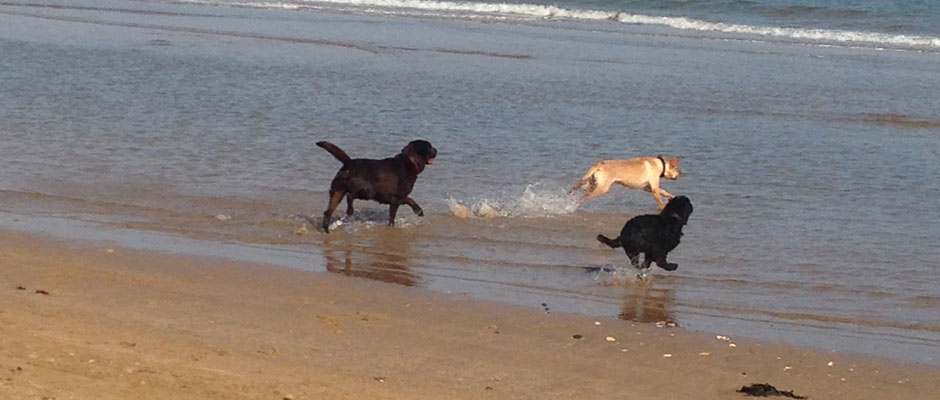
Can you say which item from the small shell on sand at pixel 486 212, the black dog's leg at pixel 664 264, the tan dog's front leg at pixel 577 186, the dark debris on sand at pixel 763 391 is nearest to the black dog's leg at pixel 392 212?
the small shell on sand at pixel 486 212

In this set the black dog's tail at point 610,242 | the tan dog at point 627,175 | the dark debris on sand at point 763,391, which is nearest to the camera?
the dark debris on sand at point 763,391

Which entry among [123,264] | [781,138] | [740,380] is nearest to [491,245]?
[123,264]

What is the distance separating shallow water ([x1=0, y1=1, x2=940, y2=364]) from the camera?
27.6 feet

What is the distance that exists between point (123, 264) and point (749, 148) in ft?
24.6

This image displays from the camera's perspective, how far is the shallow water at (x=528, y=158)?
8.40 meters

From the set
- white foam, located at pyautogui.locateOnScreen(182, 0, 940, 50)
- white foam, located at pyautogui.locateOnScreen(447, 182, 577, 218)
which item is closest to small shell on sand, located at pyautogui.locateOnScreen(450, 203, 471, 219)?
white foam, located at pyautogui.locateOnScreen(447, 182, 577, 218)

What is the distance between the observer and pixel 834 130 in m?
15.1

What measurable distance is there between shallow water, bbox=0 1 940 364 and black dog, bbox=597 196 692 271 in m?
0.18

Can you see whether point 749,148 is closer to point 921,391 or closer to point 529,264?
point 529,264

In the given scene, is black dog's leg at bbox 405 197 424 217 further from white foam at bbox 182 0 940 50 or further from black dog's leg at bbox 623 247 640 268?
white foam at bbox 182 0 940 50

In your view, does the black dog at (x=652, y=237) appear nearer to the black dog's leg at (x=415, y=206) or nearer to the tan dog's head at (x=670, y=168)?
the black dog's leg at (x=415, y=206)

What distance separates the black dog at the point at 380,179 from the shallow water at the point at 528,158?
229 millimetres

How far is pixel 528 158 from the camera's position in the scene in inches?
509

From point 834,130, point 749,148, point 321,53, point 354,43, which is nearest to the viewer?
point 749,148
